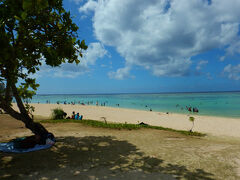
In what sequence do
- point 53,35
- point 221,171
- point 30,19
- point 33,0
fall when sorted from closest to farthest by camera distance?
point 33,0
point 221,171
point 30,19
point 53,35

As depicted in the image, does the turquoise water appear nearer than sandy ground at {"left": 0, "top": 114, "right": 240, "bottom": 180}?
No

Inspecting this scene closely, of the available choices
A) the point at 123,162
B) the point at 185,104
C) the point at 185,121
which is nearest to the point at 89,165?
the point at 123,162

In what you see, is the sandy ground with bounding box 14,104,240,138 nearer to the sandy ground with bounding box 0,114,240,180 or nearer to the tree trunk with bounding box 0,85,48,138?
the sandy ground with bounding box 0,114,240,180

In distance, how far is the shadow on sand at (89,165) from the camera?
5.15 m

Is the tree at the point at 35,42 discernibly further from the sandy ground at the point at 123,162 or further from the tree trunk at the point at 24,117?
the sandy ground at the point at 123,162

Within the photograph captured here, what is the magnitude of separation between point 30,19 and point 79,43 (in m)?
1.87

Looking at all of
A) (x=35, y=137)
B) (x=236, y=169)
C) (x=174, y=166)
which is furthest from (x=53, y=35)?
(x=236, y=169)

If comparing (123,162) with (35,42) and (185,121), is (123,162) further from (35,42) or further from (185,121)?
(185,121)

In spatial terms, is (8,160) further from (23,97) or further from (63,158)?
(23,97)

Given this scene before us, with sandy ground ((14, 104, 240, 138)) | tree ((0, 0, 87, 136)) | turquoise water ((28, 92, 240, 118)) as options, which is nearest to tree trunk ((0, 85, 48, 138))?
tree ((0, 0, 87, 136))

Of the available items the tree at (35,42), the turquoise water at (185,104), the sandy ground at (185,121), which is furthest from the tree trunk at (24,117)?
the turquoise water at (185,104)

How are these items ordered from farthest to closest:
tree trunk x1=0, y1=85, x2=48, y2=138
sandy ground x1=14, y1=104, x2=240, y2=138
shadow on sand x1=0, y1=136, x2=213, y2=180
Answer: sandy ground x1=14, y1=104, x2=240, y2=138 < tree trunk x1=0, y1=85, x2=48, y2=138 < shadow on sand x1=0, y1=136, x2=213, y2=180

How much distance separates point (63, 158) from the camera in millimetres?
6625

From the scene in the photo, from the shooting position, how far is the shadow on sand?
203 inches
